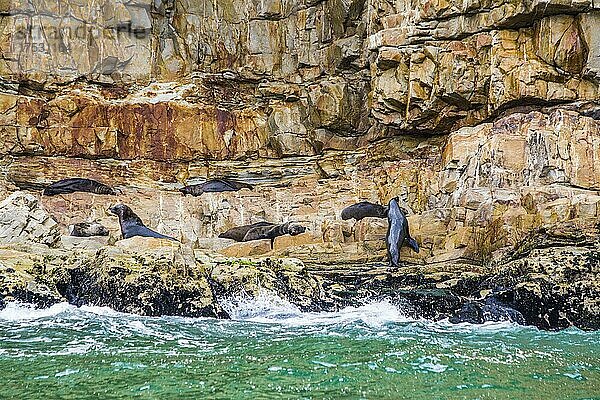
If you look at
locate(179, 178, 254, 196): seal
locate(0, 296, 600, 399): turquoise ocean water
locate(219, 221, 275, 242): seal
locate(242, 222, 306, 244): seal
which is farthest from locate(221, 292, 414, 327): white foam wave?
locate(179, 178, 254, 196): seal

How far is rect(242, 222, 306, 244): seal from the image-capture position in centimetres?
1572

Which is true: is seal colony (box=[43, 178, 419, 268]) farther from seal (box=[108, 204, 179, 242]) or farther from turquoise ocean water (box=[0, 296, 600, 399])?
turquoise ocean water (box=[0, 296, 600, 399])

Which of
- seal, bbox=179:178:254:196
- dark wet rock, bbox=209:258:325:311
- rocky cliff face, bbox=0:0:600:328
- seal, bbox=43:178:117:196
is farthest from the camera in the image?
seal, bbox=179:178:254:196

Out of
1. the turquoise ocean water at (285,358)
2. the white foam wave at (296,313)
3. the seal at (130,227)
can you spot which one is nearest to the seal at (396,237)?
the white foam wave at (296,313)

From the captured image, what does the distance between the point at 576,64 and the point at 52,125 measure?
1499 centimetres

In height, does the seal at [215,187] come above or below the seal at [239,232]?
above

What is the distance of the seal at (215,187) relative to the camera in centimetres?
1862

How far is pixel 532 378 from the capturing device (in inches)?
186

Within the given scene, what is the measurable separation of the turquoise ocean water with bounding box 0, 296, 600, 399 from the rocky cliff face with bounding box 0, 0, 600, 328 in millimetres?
5230

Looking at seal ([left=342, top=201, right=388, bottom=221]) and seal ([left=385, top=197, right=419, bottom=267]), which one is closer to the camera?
seal ([left=385, top=197, right=419, bottom=267])

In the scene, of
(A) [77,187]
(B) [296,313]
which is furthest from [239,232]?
(B) [296,313]

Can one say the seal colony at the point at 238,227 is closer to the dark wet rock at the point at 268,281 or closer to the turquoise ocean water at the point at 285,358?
the dark wet rock at the point at 268,281

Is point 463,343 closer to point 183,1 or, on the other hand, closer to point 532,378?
point 532,378

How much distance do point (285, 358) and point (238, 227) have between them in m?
11.7
